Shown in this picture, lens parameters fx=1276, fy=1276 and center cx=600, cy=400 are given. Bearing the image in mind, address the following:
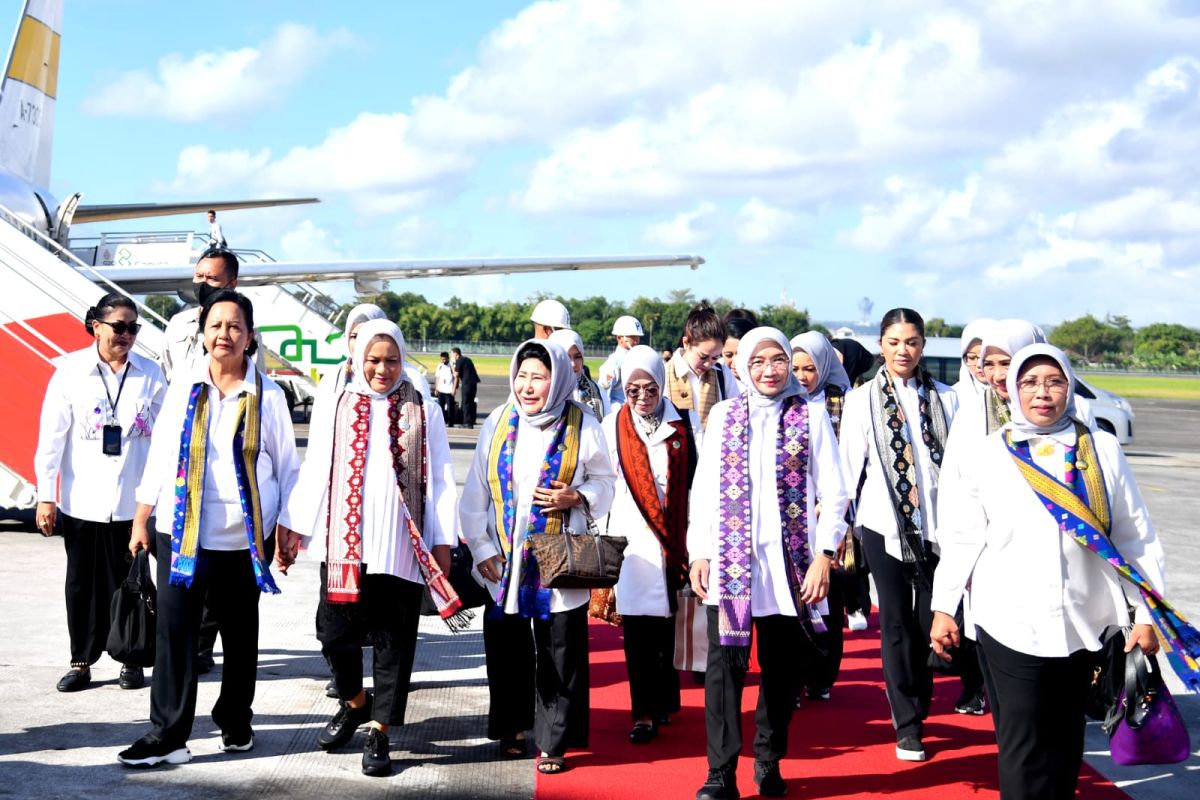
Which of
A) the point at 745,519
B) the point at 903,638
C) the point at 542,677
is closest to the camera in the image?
the point at 745,519

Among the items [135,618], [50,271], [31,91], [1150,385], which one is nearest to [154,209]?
[31,91]

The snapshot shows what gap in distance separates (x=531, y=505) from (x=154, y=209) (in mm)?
21721

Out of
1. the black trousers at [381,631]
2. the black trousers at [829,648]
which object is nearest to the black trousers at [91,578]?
the black trousers at [381,631]

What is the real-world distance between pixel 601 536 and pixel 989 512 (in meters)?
1.70

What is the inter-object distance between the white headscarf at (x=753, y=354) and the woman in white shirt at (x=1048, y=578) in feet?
3.98

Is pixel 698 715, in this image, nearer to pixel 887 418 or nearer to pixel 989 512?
pixel 887 418

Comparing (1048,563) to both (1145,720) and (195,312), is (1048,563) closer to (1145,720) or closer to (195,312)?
(1145,720)

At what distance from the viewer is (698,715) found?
622cm

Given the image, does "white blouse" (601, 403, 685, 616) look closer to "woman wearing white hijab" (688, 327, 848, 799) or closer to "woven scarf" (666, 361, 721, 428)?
"woman wearing white hijab" (688, 327, 848, 799)

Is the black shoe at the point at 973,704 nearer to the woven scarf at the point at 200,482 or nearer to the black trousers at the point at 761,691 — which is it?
the black trousers at the point at 761,691

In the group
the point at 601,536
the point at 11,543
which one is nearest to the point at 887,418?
the point at 601,536

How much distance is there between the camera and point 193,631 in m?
5.06

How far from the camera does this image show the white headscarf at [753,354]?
16.4 feet

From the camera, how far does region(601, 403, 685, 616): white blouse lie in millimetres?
5625
